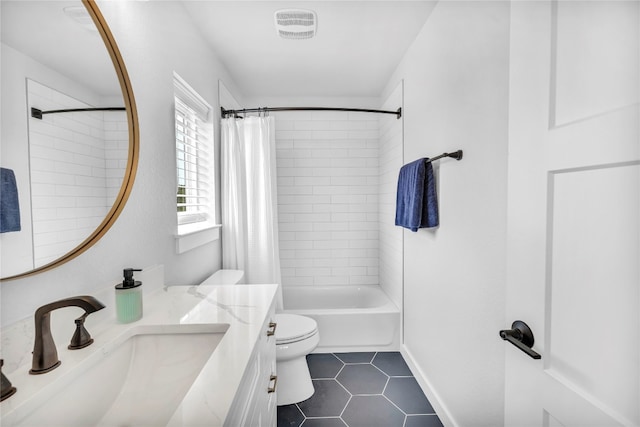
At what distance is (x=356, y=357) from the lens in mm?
2551

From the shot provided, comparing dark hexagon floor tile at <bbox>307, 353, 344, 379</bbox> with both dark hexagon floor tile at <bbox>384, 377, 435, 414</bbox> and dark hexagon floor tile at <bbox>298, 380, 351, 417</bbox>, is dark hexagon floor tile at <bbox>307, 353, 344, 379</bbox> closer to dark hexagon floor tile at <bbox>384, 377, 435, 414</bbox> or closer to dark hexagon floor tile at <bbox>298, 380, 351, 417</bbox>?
dark hexagon floor tile at <bbox>298, 380, 351, 417</bbox>

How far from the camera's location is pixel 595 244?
59 cm

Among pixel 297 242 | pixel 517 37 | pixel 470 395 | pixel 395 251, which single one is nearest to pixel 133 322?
pixel 517 37

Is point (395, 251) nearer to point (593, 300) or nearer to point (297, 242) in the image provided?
point (297, 242)

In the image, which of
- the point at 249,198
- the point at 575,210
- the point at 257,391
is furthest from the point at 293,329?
the point at 575,210

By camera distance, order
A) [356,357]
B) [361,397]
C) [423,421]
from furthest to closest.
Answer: [356,357], [361,397], [423,421]

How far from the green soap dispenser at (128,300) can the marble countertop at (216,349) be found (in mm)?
25

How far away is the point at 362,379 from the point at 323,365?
34cm

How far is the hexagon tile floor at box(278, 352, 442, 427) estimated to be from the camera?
181 centimetres

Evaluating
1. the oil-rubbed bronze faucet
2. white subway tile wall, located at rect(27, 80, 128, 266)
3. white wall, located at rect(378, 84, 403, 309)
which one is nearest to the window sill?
white subway tile wall, located at rect(27, 80, 128, 266)

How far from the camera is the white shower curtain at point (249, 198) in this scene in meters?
2.42

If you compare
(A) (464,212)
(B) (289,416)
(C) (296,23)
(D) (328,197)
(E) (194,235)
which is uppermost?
(C) (296,23)

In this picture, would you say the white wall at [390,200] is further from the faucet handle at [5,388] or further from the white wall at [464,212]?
the faucet handle at [5,388]

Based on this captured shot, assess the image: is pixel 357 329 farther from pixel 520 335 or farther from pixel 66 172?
pixel 66 172
